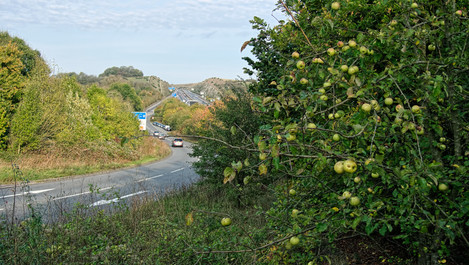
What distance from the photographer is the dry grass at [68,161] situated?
16.1 m

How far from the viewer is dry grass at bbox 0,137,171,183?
634 inches

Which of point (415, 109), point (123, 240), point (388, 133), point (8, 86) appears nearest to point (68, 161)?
point (8, 86)

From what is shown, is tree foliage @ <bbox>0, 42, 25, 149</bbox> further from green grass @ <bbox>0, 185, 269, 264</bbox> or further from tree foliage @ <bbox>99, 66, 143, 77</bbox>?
tree foliage @ <bbox>99, 66, 143, 77</bbox>

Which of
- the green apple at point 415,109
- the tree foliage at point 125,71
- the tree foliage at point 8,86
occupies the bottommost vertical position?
the green apple at point 415,109

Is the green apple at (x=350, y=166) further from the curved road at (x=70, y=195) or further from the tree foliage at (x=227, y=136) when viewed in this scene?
the tree foliage at (x=227, y=136)

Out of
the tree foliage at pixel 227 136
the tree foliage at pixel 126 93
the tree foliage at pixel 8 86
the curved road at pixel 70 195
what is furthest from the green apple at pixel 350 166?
the tree foliage at pixel 126 93

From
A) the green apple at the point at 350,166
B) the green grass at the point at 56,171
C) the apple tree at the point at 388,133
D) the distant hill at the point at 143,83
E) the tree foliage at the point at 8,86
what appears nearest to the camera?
the green apple at the point at 350,166

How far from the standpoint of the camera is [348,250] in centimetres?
464

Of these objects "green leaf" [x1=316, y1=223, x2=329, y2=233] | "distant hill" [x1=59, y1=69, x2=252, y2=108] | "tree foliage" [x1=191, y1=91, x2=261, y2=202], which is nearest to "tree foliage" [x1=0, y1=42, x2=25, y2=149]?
"distant hill" [x1=59, y1=69, x2=252, y2=108]

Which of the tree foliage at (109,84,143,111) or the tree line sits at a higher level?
the tree foliage at (109,84,143,111)

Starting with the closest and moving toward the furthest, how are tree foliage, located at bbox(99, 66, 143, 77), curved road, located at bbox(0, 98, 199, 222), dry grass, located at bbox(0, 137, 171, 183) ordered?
curved road, located at bbox(0, 98, 199, 222), dry grass, located at bbox(0, 137, 171, 183), tree foliage, located at bbox(99, 66, 143, 77)

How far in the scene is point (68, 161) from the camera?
19078 millimetres

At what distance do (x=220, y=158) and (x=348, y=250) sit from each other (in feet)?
15.1

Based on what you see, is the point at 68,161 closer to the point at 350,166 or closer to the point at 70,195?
the point at 70,195
